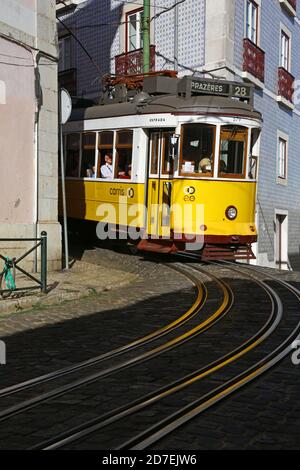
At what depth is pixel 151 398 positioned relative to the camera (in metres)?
4.14

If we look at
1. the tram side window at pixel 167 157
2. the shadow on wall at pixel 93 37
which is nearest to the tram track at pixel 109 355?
the tram side window at pixel 167 157

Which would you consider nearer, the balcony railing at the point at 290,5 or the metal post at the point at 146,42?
the metal post at the point at 146,42

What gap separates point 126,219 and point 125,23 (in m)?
9.69

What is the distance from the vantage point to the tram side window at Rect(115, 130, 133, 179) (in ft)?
37.4

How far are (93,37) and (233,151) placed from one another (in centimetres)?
1107

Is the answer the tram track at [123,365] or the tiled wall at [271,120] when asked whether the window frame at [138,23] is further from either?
the tram track at [123,365]

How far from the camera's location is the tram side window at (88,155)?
12.5 metres

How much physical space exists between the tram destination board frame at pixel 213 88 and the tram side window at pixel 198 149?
30.7 inches

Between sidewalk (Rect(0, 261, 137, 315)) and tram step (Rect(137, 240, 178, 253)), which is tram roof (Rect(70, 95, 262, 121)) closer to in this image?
tram step (Rect(137, 240, 178, 253))

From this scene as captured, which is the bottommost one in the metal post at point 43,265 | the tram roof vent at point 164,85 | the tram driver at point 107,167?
the metal post at point 43,265

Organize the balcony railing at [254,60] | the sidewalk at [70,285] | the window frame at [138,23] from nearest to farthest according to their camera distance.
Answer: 1. the sidewalk at [70,285]
2. the balcony railing at [254,60]
3. the window frame at [138,23]

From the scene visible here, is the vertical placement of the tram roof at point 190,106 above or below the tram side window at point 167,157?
above

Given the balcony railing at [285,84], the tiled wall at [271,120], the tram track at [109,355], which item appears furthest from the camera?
the balcony railing at [285,84]

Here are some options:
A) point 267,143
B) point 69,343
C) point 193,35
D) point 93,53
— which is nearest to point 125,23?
point 93,53
